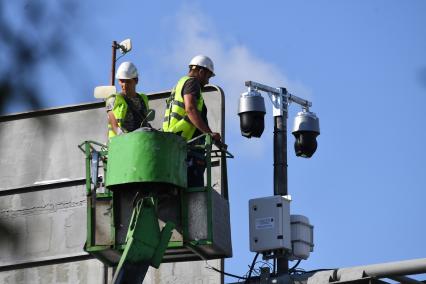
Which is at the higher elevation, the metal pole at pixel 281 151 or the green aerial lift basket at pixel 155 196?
the metal pole at pixel 281 151

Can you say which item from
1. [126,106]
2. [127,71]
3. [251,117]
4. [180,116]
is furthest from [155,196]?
[251,117]

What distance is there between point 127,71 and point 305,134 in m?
2.42

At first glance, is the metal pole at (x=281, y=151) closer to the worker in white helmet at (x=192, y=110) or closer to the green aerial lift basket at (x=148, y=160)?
the worker in white helmet at (x=192, y=110)

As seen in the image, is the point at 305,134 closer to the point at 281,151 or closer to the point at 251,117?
the point at 281,151

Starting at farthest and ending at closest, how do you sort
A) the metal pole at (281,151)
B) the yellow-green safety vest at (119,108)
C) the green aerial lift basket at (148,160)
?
the metal pole at (281,151)
the yellow-green safety vest at (119,108)
the green aerial lift basket at (148,160)

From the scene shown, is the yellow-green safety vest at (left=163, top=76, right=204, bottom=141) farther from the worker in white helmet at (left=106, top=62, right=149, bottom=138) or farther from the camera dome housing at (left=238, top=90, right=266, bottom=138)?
the camera dome housing at (left=238, top=90, right=266, bottom=138)

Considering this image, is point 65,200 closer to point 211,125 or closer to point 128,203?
point 211,125

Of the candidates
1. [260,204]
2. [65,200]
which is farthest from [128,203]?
[65,200]

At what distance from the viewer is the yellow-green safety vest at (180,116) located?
39.9 feet

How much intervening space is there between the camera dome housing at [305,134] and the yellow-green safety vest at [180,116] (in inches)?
65.9

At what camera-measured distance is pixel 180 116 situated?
40.1ft

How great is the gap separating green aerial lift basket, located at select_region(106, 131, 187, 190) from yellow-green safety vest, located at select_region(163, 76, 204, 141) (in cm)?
38

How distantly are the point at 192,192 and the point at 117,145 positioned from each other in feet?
3.20

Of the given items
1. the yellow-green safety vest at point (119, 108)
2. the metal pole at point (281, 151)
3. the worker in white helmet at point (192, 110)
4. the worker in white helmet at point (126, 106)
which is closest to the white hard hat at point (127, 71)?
the worker in white helmet at point (126, 106)
